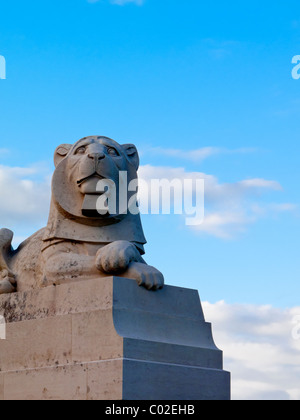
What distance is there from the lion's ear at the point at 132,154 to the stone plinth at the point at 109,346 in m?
1.79

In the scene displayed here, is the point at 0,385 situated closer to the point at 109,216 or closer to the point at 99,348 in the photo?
the point at 99,348

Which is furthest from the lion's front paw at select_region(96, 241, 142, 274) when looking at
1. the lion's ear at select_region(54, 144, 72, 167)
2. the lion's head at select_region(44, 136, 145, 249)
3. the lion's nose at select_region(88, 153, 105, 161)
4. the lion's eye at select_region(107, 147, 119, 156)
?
the lion's ear at select_region(54, 144, 72, 167)

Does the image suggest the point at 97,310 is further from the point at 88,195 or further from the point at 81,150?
the point at 81,150

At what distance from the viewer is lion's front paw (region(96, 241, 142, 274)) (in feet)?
32.4

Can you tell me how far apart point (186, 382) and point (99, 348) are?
113 centimetres

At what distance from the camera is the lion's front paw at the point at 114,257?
9.89 metres

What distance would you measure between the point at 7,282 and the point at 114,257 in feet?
6.49

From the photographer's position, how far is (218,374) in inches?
400

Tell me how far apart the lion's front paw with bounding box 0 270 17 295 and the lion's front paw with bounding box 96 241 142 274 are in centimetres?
169

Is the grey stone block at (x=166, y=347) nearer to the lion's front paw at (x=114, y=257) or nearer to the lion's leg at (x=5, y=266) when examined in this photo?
the lion's front paw at (x=114, y=257)

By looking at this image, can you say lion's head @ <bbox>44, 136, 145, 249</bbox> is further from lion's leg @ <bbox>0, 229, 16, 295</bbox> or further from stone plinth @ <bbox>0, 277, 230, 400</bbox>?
lion's leg @ <bbox>0, 229, 16, 295</bbox>
